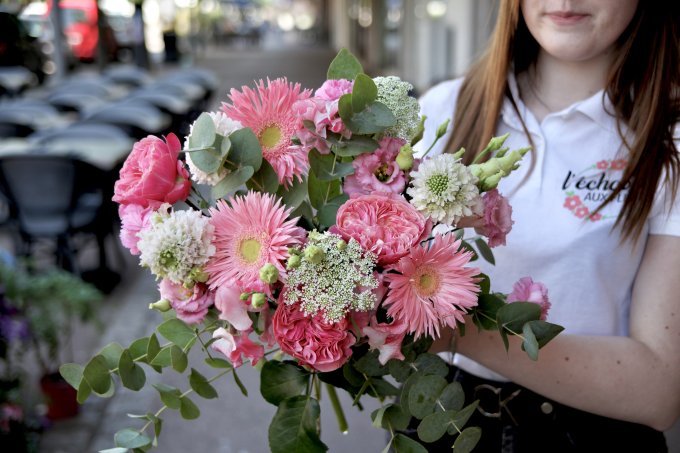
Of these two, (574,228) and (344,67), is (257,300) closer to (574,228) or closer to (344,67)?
(344,67)

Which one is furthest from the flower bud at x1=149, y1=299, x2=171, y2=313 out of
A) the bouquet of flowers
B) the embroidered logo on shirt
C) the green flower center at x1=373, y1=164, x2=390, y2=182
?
the embroidered logo on shirt

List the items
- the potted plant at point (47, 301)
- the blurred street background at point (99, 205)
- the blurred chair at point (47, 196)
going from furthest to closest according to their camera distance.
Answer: the blurred chair at point (47, 196) → the blurred street background at point (99, 205) → the potted plant at point (47, 301)

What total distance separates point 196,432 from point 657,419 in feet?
9.61

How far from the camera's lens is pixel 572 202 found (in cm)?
156

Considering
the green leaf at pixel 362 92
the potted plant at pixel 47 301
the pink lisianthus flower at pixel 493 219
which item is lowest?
the potted plant at pixel 47 301

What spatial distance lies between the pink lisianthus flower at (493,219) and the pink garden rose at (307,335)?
239 millimetres

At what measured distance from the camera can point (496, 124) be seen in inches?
65.3

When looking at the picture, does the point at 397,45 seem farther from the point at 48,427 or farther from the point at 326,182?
the point at 326,182

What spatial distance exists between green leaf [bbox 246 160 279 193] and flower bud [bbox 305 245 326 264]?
0.14 m

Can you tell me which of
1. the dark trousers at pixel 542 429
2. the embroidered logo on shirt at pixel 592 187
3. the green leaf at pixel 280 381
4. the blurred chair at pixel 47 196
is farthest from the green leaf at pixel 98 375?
the blurred chair at pixel 47 196

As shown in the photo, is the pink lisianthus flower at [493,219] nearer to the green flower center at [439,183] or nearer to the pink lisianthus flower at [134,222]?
the green flower center at [439,183]

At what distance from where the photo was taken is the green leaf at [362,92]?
1049mm

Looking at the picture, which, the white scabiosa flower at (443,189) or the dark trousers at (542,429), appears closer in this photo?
the white scabiosa flower at (443,189)

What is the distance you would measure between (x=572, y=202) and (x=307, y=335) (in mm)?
761
